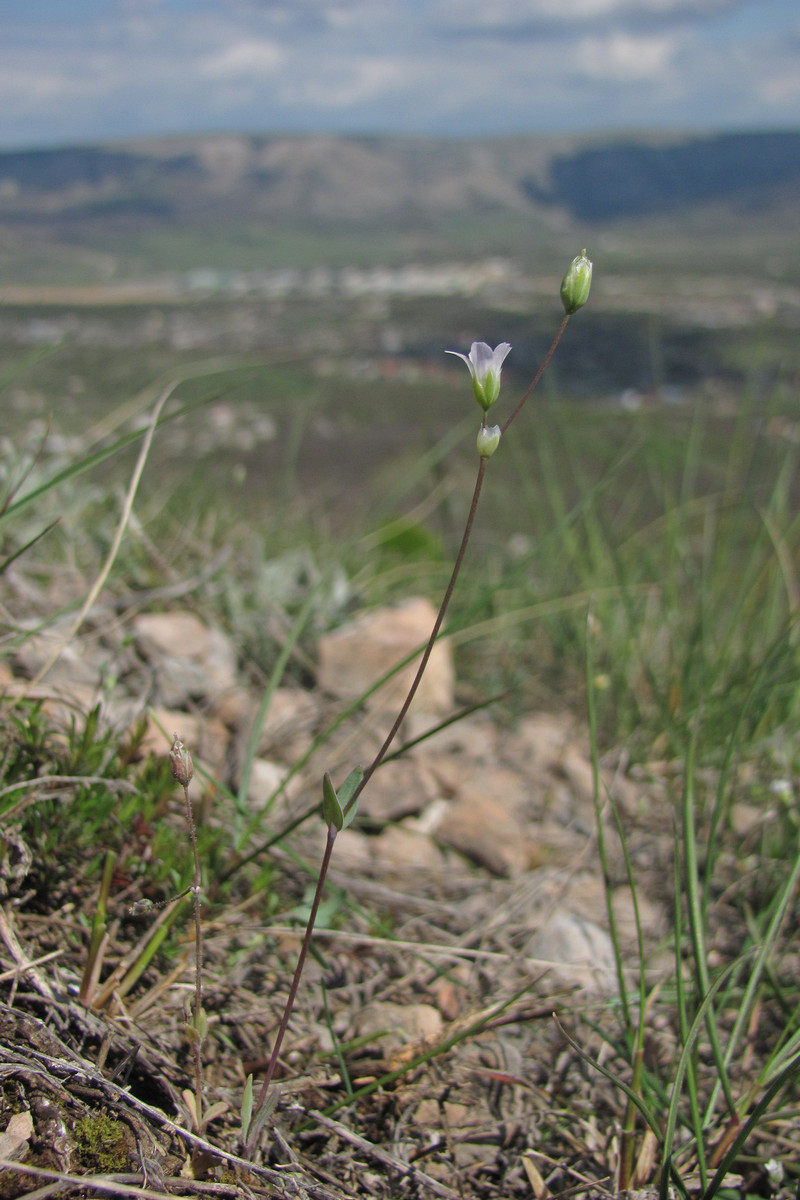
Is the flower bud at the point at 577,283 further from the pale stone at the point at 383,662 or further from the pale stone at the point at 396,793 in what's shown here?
the pale stone at the point at 383,662

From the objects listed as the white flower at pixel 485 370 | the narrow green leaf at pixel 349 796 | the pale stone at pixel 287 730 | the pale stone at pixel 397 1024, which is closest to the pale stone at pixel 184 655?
the pale stone at pixel 287 730

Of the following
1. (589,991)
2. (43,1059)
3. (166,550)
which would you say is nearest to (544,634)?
(166,550)

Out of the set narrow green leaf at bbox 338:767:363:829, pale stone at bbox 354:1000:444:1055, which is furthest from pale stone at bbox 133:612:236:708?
narrow green leaf at bbox 338:767:363:829

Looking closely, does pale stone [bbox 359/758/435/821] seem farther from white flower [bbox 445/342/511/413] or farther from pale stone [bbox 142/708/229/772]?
white flower [bbox 445/342/511/413]

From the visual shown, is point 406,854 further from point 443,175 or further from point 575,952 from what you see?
point 443,175

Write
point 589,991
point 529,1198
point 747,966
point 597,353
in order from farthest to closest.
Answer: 1. point 597,353
2. point 747,966
3. point 589,991
4. point 529,1198

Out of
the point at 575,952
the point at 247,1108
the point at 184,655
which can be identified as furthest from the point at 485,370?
the point at 184,655

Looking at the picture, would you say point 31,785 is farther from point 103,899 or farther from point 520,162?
point 520,162
